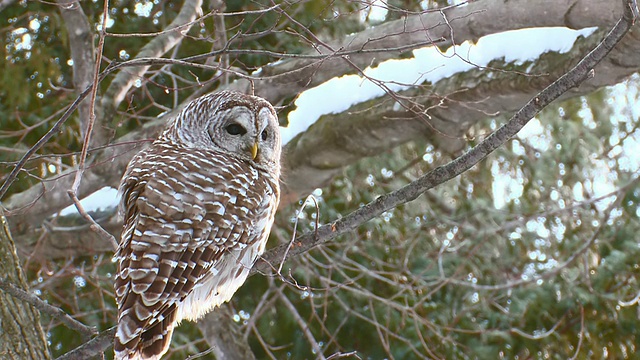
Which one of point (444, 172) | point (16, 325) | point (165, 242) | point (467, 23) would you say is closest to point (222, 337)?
point (16, 325)

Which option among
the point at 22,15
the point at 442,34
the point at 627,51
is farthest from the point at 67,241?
the point at 627,51

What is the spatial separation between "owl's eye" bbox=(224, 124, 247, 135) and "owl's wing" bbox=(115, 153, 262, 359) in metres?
0.51

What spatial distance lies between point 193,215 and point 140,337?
20.5 inches

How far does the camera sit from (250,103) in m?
4.12

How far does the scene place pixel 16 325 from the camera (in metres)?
3.64

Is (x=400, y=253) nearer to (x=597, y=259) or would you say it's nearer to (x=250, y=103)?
(x=597, y=259)

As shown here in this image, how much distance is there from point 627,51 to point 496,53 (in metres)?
0.92

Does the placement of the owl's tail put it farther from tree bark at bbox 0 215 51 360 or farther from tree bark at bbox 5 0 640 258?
tree bark at bbox 5 0 640 258

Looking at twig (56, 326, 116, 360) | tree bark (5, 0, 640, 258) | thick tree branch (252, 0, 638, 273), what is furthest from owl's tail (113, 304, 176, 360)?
tree bark (5, 0, 640, 258)

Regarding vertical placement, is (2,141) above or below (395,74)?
above

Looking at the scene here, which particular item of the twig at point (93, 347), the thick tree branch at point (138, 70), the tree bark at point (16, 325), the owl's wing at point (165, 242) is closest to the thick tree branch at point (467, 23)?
the thick tree branch at point (138, 70)

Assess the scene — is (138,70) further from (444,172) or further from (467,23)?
(444,172)

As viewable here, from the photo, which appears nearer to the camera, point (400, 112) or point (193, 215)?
point (193, 215)

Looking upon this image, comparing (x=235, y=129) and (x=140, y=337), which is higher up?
(x=235, y=129)
